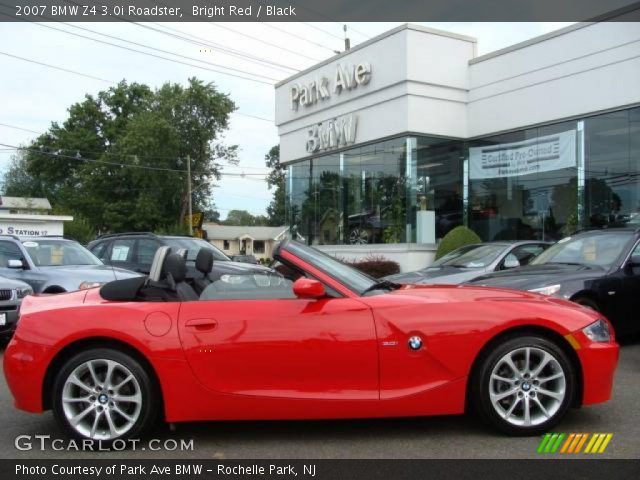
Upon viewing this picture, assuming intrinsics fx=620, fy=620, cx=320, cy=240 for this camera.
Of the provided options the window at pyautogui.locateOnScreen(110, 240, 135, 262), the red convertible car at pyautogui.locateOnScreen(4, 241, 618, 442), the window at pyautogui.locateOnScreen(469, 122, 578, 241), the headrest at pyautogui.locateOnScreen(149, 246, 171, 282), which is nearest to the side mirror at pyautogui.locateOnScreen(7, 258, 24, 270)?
the window at pyautogui.locateOnScreen(110, 240, 135, 262)

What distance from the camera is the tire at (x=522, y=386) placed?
4078 mm

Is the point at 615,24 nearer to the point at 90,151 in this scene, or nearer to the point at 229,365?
the point at 229,365

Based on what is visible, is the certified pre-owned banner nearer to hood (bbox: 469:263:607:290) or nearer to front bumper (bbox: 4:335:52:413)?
hood (bbox: 469:263:607:290)

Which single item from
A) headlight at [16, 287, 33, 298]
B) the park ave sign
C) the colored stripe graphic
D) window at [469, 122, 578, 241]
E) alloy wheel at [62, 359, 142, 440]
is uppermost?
the park ave sign

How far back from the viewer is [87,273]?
925 cm

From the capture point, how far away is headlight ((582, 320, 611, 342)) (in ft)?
A: 13.8

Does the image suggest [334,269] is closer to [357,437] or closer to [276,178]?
[357,437]

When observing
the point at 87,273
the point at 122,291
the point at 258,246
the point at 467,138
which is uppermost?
the point at 467,138

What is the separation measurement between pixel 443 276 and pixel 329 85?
42.5 ft

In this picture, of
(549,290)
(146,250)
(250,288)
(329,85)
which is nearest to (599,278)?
(549,290)

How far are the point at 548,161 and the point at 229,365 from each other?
14464 millimetres

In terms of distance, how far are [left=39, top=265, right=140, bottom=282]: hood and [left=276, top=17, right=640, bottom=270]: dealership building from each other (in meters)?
10.1

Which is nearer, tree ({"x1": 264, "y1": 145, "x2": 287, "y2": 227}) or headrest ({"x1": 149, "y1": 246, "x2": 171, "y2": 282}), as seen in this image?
headrest ({"x1": 149, "y1": 246, "x2": 171, "y2": 282})

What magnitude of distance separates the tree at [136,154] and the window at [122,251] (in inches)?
1557
